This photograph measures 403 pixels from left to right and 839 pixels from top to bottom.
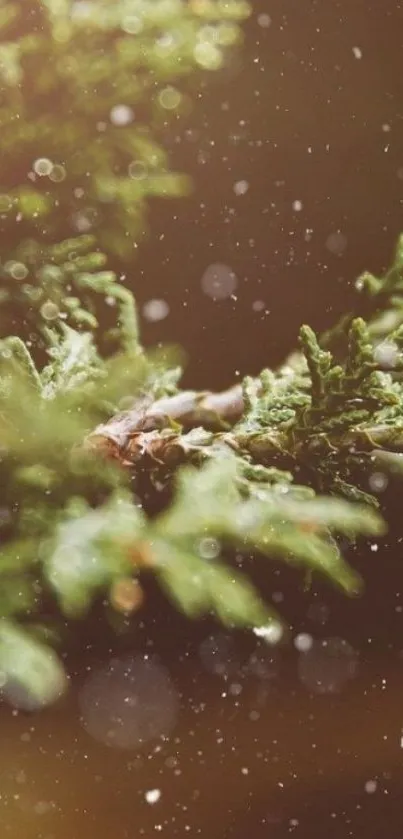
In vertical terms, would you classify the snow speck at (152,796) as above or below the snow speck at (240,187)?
below

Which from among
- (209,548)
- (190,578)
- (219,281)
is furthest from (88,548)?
(219,281)

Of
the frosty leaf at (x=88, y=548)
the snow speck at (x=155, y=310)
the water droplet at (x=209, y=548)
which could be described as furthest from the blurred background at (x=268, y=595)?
the frosty leaf at (x=88, y=548)

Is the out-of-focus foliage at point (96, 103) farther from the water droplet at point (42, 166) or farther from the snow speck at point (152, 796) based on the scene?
the snow speck at point (152, 796)

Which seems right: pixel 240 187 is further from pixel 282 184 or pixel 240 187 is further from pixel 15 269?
pixel 15 269

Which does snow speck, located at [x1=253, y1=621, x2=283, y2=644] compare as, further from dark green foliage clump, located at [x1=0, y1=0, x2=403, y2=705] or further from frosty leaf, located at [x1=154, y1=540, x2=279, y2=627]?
frosty leaf, located at [x1=154, y1=540, x2=279, y2=627]

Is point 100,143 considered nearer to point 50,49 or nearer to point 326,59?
point 50,49

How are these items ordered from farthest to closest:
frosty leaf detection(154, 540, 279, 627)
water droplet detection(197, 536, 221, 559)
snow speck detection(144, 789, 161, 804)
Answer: snow speck detection(144, 789, 161, 804)
water droplet detection(197, 536, 221, 559)
frosty leaf detection(154, 540, 279, 627)

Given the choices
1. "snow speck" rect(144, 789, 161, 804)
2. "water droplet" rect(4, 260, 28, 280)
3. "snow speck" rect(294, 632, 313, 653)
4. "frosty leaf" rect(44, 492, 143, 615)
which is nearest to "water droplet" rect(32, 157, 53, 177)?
"water droplet" rect(4, 260, 28, 280)
